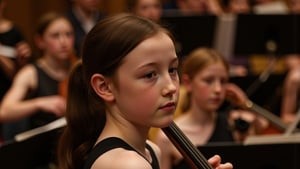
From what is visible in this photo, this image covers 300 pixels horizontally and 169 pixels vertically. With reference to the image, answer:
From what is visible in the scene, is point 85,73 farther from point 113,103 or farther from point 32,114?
point 32,114

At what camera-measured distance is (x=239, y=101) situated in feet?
8.90

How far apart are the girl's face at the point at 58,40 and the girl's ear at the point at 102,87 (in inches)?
77.5

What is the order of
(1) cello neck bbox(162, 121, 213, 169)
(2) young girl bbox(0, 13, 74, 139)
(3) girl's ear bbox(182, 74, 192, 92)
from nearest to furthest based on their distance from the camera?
(1) cello neck bbox(162, 121, 213, 169), (3) girl's ear bbox(182, 74, 192, 92), (2) young girl bbox(0, 13, 74, 139)

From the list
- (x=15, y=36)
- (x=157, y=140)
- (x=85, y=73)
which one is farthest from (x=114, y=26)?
(x=15, y=36)

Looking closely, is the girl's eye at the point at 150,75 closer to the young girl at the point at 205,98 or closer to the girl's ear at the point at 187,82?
the young girl at the point at 205,98

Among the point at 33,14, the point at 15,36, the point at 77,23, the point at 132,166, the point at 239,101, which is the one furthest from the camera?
the point at 33,14

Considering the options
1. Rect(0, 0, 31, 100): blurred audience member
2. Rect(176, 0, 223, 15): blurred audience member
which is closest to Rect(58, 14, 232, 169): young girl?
Rect(0, 0, 31, 100): blurred audience member

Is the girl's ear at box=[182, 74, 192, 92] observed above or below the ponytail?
below

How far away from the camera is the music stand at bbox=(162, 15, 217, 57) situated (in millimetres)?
3715

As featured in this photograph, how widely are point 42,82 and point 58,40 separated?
26cm

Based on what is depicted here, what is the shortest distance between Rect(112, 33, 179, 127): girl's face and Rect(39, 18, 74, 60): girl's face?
2.03 meters

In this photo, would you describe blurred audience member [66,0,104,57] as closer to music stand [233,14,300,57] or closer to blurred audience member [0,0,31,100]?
blurred audience member [0,0,31,100]

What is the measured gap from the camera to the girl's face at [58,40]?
123 inches

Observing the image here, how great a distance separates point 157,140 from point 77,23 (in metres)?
1.87
